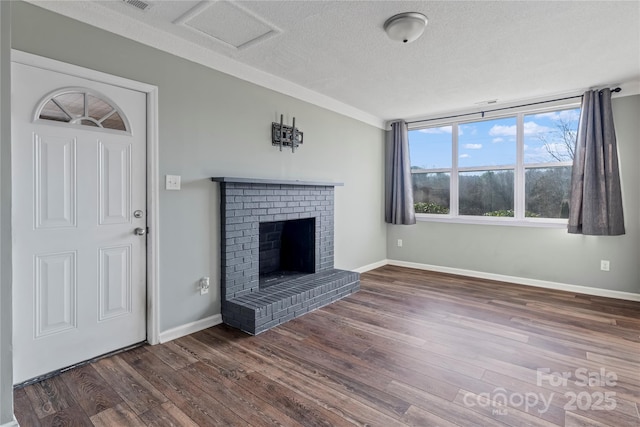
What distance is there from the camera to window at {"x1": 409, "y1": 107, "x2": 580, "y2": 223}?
4.01m

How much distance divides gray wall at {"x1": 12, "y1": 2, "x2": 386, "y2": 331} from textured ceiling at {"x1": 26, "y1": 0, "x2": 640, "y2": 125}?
119 mm

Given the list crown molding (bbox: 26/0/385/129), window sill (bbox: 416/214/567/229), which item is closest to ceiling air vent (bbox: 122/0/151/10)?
crown molding (bbox: 26/0/385/129)

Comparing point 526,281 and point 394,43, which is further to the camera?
point 526,281

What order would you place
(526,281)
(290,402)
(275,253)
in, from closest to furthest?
(290,402)
(275,253)
(526,281)

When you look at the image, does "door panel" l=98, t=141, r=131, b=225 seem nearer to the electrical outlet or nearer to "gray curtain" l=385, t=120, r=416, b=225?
the electrical outlet

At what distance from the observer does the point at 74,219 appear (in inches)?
83.7

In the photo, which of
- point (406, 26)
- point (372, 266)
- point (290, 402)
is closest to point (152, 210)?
point (290, 402)

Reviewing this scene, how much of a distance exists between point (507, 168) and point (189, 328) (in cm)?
421

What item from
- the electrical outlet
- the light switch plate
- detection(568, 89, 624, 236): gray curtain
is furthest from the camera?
detection(568, 89, 624, 236): gray curtain

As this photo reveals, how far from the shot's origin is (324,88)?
3.67 metres

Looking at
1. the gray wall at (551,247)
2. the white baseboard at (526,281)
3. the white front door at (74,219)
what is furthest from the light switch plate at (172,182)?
the gray wall at (551,247)

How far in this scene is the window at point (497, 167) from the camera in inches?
158

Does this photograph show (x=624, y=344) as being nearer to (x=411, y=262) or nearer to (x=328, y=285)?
(x=328, y=285)

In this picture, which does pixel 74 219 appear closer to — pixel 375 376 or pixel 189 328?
pixel 189 328
